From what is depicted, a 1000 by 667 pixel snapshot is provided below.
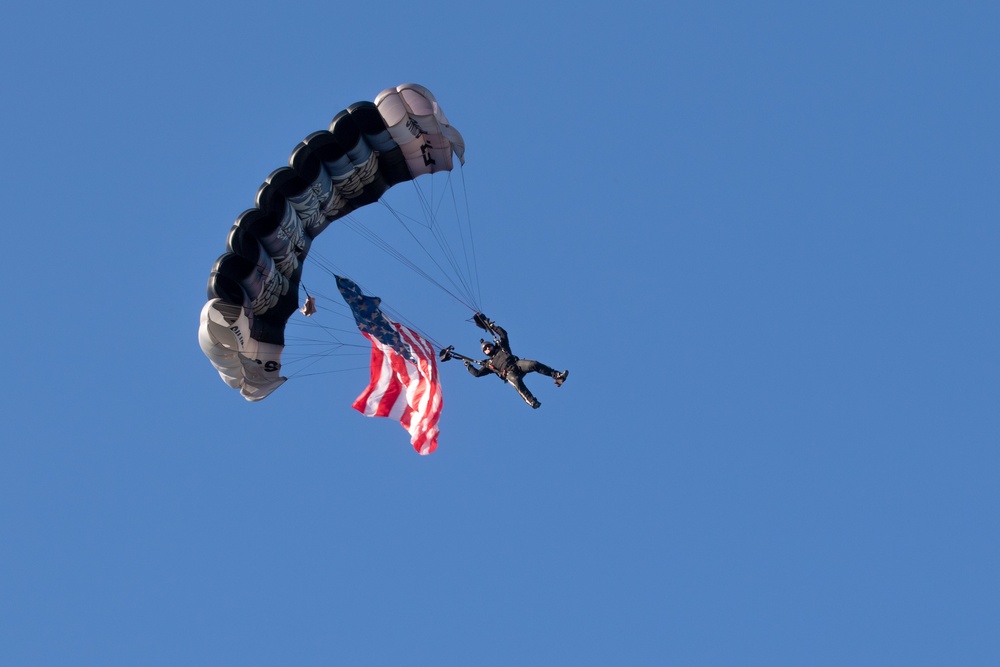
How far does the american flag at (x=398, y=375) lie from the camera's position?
3662 centimetres

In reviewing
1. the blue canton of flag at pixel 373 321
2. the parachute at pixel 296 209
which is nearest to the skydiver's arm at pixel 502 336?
the blue canton of flag at pixel 373 321

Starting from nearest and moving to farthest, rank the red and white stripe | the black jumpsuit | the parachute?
the parachute, the black jumpsuit, the red and white stripe

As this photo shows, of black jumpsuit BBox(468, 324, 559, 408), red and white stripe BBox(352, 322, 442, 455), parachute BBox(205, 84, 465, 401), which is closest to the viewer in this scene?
parachute BBox(205, 84, 465, 401)

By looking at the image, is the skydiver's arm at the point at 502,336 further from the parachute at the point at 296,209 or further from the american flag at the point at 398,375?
the parachute at the point at 296,209

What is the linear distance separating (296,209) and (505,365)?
20.6ft

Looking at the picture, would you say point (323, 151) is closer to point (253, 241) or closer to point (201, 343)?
point (253, 241)

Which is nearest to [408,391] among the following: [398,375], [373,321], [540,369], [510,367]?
[398,375]

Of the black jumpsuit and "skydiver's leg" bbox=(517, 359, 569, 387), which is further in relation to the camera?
the black jumpsuit

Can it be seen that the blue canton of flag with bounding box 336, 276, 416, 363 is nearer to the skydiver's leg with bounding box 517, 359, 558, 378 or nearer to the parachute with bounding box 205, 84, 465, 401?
the parachute with bounding box 205, 84, 465, 401

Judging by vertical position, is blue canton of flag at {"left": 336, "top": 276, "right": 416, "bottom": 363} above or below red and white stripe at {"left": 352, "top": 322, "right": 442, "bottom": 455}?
above

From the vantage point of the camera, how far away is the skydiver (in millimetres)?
34625

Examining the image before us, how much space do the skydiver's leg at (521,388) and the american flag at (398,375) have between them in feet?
7.76

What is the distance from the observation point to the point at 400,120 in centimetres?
3622

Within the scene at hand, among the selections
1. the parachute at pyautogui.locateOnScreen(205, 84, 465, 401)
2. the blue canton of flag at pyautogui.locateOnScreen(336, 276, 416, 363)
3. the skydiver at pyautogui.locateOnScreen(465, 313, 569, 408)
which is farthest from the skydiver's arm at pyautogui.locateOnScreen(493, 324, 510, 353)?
the parachute at pyautogui.locateOnScreen(205, 84, 465, 401)
